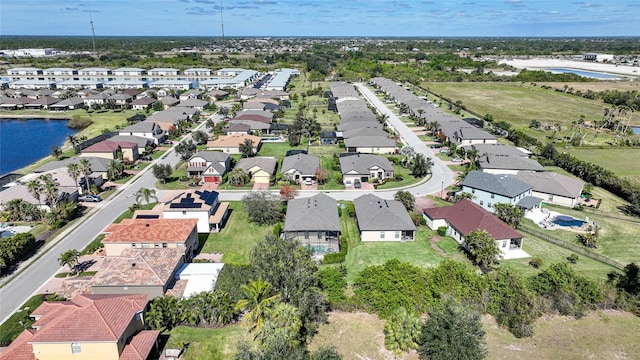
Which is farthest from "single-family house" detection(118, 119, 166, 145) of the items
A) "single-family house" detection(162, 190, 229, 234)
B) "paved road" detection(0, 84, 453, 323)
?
"single-family house" detection(162, 190, 229, 234)

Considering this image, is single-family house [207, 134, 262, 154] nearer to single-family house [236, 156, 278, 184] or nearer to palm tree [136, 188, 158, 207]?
single-family house [236, 156, 278, 184]

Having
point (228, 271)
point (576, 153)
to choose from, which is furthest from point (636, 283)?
point (576, 153)

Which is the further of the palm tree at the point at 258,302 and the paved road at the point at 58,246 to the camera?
the paved road at the point at 58,246

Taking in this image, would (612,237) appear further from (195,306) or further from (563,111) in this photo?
(563,111)

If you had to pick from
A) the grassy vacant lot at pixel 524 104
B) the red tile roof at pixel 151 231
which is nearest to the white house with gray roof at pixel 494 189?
the red tile roof at pixel 151 231

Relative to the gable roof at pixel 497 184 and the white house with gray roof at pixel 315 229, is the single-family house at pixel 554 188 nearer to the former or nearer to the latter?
the gable roof at pixel 497 184
